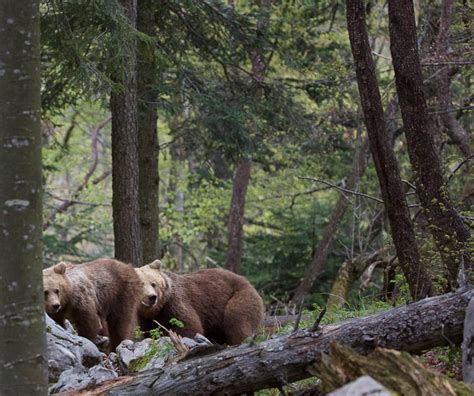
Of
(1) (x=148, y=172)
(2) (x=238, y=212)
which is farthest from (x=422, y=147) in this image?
(2) (x=238, y=212)

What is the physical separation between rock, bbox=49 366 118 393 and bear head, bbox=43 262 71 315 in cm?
236

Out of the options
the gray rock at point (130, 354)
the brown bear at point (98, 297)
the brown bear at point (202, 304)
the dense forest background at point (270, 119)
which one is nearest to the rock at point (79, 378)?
the gray rock at point (130, 354)

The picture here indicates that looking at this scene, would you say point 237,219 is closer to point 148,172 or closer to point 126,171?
point 148,172

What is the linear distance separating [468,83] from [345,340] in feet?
43.9

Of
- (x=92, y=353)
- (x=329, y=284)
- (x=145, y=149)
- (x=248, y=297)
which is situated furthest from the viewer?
(x=329, y=284)

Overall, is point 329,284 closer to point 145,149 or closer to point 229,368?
point 145,149

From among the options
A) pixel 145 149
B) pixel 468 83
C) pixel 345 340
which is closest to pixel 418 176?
pixel 345 340

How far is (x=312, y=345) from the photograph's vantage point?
5586 mm

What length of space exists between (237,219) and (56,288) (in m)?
12.3

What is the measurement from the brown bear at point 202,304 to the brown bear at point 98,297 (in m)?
0.19

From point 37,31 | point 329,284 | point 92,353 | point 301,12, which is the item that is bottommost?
point 329,284

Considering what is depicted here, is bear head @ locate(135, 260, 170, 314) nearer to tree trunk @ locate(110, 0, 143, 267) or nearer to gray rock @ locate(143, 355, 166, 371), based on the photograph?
gray rock @ locate(143, 355, 166, 371)

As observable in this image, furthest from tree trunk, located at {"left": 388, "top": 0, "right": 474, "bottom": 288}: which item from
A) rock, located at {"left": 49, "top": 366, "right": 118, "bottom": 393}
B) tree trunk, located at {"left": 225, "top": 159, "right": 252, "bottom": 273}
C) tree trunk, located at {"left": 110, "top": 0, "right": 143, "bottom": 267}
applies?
tree trunk, located at {"left": 225, "top": 159, "right": 252, "bottom": 273}

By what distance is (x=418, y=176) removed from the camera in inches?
328
